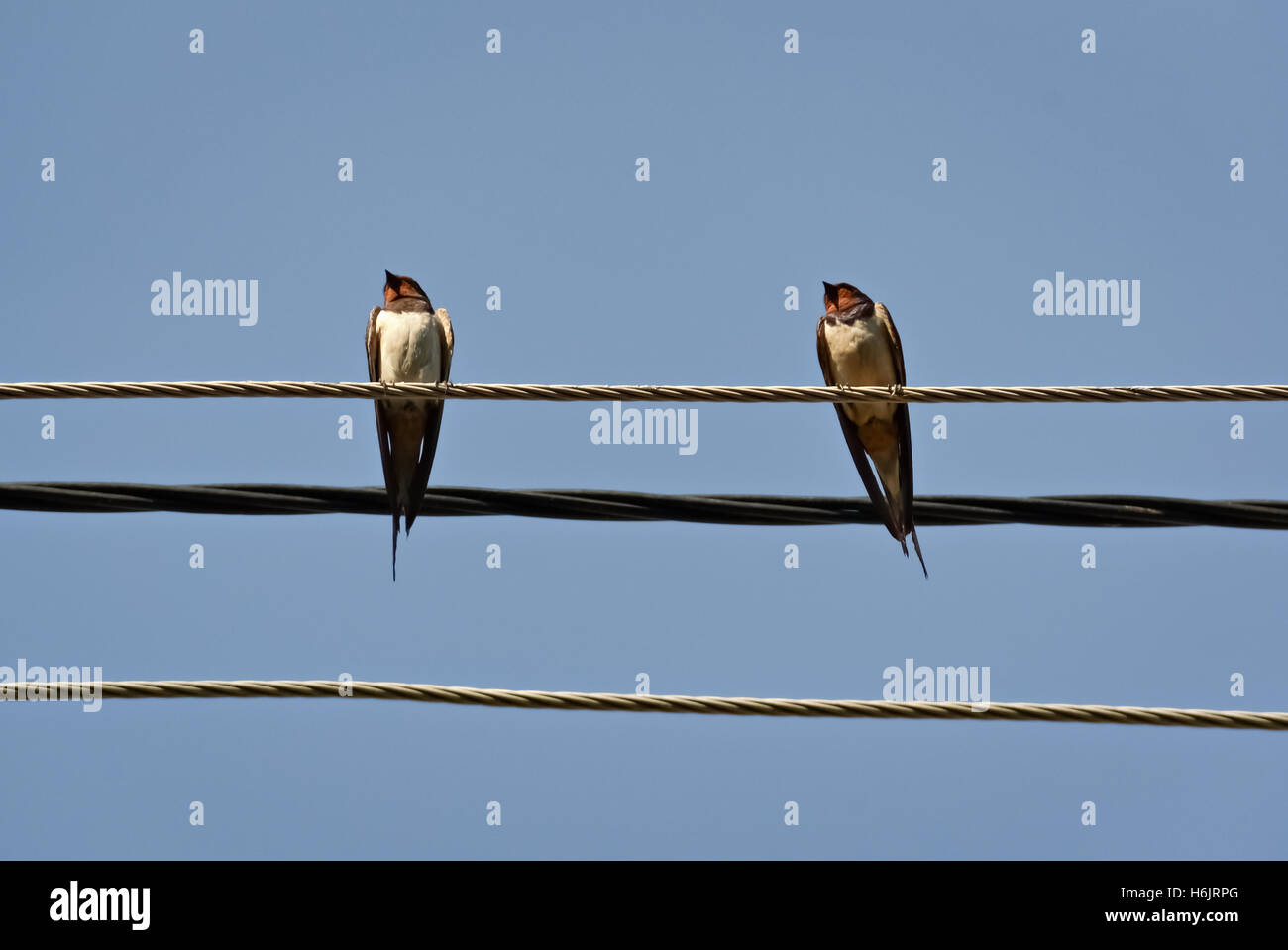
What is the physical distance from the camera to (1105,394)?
16.2ft

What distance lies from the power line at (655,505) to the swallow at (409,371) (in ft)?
7.98

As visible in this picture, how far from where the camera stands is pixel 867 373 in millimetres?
8742

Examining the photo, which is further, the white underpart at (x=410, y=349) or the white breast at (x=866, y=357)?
the white breast at (x=866, y=357)

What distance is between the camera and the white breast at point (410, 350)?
27.6 feet

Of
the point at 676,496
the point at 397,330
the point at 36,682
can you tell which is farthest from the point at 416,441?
the point at 36,682

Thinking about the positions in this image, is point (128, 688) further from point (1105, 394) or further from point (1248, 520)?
point (1248, 520)

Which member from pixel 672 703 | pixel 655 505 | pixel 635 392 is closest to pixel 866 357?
pixel 655 505

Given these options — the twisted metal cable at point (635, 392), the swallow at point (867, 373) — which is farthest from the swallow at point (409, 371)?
the twisted metal cable at point (635, 392)

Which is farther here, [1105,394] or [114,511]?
[114,511]

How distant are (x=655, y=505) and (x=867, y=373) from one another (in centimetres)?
354

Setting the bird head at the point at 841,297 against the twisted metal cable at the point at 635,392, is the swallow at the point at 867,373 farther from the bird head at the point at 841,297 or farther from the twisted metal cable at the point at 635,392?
the twisted metal cable at the point at 635,392

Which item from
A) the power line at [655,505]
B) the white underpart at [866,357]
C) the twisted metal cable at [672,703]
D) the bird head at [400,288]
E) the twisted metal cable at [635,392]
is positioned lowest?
the twisted metal cable at [672,703]
